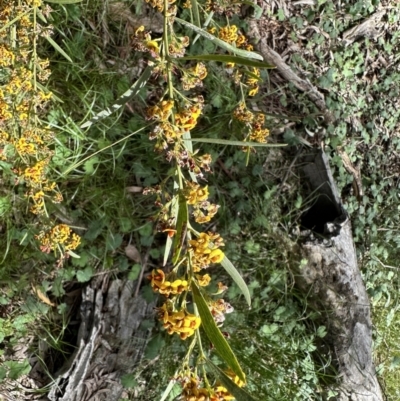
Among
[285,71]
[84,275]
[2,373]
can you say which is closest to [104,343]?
[84,275]

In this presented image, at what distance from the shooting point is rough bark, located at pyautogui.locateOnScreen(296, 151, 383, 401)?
2164 mm

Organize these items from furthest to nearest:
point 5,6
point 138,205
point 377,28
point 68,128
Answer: point 377,28 → point 138,205 → point 68,128 → point 5,6

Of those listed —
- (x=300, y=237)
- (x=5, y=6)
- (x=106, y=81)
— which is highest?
(x=5, y=6)

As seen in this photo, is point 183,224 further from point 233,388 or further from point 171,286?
point 233,388

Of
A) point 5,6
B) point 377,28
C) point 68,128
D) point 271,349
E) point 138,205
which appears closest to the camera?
point 5,6

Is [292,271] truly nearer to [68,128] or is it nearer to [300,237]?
[300,237]

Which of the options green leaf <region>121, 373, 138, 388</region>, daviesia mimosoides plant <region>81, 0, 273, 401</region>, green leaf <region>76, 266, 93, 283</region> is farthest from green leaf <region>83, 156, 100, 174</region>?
green leaf <region>121, 373, 138, 388</region>

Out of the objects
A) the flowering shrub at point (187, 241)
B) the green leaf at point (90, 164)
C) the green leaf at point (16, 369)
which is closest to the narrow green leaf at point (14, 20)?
the flowering shrub at point (187, 241)

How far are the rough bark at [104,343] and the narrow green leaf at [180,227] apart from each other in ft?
3.43

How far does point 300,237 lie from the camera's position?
88.0 inches

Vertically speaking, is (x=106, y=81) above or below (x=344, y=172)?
above

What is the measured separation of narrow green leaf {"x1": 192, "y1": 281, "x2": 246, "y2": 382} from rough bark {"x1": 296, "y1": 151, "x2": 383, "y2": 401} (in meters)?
1.19

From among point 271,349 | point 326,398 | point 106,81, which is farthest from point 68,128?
point 326,398

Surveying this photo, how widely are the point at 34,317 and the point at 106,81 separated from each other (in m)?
1.02
